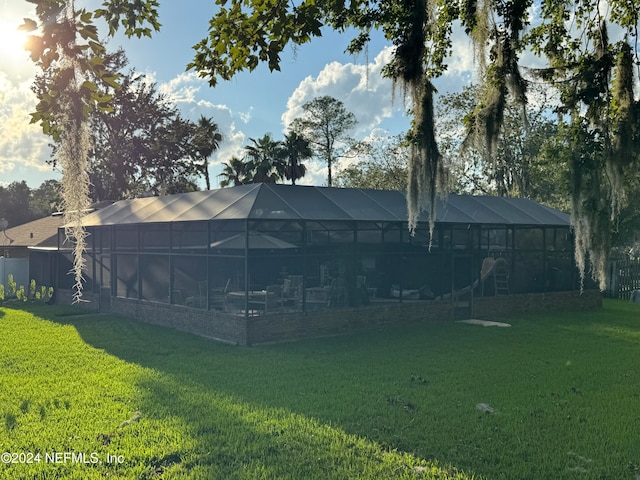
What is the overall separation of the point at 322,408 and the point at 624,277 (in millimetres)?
17707

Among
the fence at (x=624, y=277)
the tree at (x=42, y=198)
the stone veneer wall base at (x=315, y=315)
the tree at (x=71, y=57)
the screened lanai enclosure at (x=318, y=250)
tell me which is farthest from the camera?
the tree at (x=42, y=198)

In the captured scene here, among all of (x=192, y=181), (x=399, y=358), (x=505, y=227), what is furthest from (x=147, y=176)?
(x=399, y=358)

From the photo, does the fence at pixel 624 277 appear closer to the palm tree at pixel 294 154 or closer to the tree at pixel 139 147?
the palm tree at pixel 294 154

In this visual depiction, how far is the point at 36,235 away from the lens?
867 inches

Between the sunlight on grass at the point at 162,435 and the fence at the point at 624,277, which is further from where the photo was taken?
the fence at the point at 624,277

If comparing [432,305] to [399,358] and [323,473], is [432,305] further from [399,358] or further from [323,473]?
[323,473]

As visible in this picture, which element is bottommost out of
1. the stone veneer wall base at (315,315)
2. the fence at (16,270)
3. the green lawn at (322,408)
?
the green lawn at (322,408)

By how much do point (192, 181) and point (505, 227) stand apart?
22992 millimetres

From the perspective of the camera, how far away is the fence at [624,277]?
65.5 feet

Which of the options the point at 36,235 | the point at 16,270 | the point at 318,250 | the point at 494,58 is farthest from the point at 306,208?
the point at 36,235

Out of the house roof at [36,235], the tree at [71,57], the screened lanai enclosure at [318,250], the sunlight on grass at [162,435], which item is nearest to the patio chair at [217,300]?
the screened lanai enclosure at [318,250]

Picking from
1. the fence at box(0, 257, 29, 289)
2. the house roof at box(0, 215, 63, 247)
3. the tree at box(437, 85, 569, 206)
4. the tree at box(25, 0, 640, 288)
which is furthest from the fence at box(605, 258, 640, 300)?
the fence at box(0, 257, 29, 289)

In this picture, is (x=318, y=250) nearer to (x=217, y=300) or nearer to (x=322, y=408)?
(x=217, y=300)

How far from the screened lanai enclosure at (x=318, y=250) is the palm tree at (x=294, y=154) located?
1476cm
